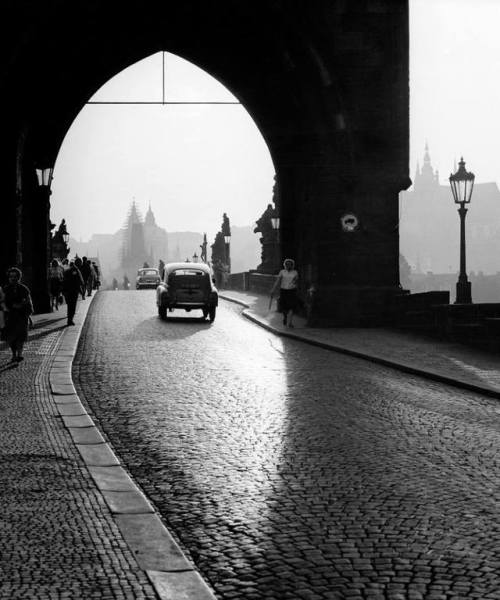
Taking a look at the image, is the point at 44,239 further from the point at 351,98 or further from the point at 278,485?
the point at 278,485

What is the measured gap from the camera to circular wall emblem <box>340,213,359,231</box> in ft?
69.7

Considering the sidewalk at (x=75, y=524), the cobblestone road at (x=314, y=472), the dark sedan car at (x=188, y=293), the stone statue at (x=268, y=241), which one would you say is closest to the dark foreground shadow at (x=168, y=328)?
the dark sedan car at (x=188, y=293)

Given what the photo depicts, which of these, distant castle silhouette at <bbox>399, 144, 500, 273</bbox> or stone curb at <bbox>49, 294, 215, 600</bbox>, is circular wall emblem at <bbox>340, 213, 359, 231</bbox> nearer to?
stone curb at <bbox>49, 294, 215, 600</bbox>

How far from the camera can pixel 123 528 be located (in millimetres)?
5086

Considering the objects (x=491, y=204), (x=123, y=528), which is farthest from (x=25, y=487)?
(x=491, y=204)

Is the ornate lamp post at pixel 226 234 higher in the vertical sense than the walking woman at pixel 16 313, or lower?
higher

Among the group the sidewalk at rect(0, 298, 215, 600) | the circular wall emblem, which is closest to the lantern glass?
the circular wall emblem

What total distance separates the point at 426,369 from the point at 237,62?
17.0 m

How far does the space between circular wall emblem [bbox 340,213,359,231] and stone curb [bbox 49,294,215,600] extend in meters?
12.6

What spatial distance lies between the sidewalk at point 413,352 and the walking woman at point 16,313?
467 cm

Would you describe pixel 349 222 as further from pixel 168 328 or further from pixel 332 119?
pixel 168 328

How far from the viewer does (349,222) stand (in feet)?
69.9

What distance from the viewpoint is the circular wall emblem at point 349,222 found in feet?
69.7

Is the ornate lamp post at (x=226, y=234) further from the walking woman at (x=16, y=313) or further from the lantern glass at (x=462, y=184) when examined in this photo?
the walking woman at (x=16, y=313)
